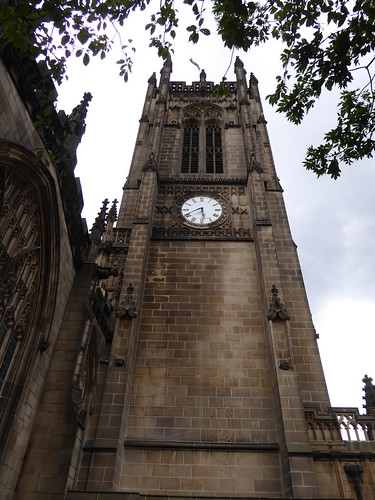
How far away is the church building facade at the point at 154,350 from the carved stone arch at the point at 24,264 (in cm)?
3

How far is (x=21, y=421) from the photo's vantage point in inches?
284

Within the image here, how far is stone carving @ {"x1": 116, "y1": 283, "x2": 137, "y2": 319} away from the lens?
11.6 m

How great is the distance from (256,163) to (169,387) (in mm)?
10185

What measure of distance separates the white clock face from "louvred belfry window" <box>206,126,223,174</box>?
2.80 metres

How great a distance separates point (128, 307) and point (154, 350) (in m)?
1.63

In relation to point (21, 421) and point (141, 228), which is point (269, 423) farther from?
point (141, 228)

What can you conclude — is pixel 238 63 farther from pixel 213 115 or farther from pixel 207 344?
pixel 207 344

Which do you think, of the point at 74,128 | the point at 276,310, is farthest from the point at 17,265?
the point at 276,310

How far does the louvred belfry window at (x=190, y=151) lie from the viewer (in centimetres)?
1937

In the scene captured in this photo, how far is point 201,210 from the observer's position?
53.7ft

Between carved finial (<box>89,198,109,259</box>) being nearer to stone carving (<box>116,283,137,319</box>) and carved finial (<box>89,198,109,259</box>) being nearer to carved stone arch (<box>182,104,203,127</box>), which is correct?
stone carving (<box>116,283,137,319</box>)

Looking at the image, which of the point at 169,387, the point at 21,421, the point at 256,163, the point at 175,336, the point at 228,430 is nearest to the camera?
the point at 21,421

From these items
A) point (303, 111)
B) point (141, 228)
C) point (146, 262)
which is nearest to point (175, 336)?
point (146, 262)

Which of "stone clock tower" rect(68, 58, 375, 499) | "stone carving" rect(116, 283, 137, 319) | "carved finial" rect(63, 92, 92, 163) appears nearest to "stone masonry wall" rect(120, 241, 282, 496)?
"stone clock tower" rect(68, 58, 375, 499)
